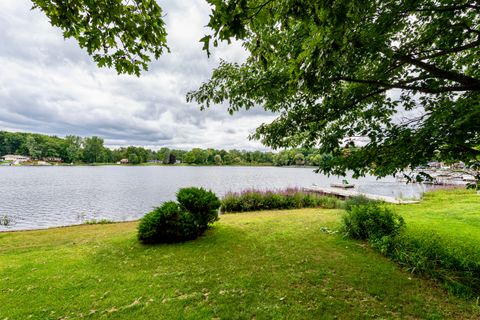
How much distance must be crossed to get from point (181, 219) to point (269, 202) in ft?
23.4

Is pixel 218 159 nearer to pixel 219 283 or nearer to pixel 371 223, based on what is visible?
pixel 371 223

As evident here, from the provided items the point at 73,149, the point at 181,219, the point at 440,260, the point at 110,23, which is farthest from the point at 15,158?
the point at 440,260

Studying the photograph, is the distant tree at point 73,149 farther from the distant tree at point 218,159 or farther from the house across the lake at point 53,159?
the distant tree at point 218,159

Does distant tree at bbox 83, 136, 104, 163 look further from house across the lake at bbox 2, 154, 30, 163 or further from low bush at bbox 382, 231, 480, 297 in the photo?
low bush at bbox 382, 231, 480, 297

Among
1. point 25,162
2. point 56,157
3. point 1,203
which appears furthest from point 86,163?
point 1,203

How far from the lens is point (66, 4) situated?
122 inches

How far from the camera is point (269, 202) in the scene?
12.5 metres

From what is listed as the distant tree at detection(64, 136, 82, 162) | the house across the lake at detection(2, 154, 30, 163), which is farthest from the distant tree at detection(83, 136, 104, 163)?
the house across the lake at detection(2, 154, 30, 163)

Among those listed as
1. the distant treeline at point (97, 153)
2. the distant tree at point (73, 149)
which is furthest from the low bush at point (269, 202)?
the distant tree at point (73, 149)

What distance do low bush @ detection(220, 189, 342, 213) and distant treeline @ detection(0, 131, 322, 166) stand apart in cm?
6999

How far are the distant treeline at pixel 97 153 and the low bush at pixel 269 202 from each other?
70.0m

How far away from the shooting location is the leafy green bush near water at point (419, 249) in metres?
3.77

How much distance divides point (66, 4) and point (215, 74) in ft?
8.09

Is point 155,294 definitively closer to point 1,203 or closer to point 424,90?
point 424,90
